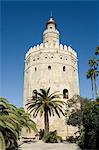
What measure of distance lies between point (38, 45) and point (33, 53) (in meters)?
1.21

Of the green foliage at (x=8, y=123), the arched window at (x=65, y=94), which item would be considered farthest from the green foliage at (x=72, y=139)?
the green foliage at (x=8, y=123)

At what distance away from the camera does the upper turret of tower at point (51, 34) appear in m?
30.3

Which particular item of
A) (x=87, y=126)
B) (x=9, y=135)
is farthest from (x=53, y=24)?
(x=9, y=135)

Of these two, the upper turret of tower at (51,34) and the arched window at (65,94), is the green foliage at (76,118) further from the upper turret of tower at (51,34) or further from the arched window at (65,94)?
the upper turret of tower at (51,34)

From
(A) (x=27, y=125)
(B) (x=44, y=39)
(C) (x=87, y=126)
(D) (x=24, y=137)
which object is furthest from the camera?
(B) (x=44, y=39)

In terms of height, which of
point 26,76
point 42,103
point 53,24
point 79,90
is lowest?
point 42,103

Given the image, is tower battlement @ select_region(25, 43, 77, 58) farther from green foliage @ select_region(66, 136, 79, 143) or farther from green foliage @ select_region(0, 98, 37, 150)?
green foliage @ select_region(0, 98, 37, 150)

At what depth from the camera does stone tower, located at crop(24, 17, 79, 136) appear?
2743 centimetres

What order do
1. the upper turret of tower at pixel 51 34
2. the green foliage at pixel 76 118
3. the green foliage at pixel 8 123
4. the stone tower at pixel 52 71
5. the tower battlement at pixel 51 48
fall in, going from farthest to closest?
the upper turret of tower at pixel 51 34 → the tower battlement at pixel 51 48 → the stone tower at pixel 52 71 → the green foliage at pixel 76 118 → the green foliage at pixel 8 123

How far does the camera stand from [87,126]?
16641 millimetres

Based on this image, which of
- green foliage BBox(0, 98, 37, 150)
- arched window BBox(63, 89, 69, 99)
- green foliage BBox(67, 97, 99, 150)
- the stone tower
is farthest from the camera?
arched window BBox(63, 89, 69, 99)

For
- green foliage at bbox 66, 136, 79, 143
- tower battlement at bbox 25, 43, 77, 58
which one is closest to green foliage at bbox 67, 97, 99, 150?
green foliage at bbox 66, 136, 79, 143

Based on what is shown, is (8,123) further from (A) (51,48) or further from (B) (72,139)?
(A) (51,48)

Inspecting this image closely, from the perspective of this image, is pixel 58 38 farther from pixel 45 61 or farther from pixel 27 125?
pixel 27 125
